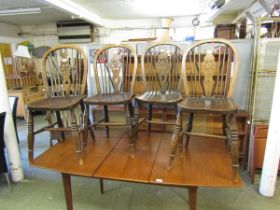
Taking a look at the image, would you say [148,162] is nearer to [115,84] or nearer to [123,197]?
[123,197]

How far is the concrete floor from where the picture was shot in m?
1.83

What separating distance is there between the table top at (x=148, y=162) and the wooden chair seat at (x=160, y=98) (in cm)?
42

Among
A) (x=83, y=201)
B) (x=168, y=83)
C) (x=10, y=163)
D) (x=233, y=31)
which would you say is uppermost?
(x=233, y=31)

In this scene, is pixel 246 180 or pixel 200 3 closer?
pixel 246 180

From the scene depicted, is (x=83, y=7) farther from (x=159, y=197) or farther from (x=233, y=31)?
(x=159, y=197)

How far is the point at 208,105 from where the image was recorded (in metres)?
1.49

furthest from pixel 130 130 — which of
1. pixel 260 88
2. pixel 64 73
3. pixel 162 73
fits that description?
pixel 260 88

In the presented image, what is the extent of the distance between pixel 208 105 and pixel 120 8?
177 inches

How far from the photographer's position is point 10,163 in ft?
7.27

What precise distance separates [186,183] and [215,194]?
89 cm

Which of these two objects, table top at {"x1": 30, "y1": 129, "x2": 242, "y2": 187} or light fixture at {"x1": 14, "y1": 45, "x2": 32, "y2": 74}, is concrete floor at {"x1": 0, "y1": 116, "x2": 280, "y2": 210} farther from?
light fixture at {"x1": 14, "y1": 45, "x2": 32, "y2": 74}

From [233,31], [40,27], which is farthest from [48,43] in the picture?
[233,31]

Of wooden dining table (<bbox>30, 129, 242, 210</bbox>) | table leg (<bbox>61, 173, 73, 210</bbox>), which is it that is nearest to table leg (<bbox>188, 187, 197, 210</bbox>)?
wooden dining table (<bbox>30, 129, 242, 210</bbox>)

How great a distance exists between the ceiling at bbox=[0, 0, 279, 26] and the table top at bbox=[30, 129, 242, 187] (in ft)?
10.1
